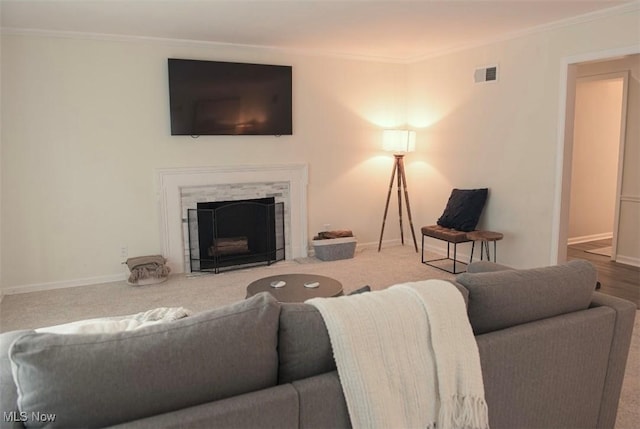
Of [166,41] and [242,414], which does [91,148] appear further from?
[242,414]

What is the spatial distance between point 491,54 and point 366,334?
4.45m

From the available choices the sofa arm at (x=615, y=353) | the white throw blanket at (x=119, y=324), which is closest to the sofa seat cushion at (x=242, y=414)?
the white throw blanket at (x=119, y=324)

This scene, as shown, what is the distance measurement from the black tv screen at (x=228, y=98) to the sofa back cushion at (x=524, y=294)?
383 centimetres

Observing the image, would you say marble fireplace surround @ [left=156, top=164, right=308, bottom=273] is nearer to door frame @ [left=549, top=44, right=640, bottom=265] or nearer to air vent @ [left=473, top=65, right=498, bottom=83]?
air vent @ [left=473, top=65, right=498, bottom=83]

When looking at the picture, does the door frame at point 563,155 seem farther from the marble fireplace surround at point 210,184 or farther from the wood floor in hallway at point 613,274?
the marble fireplace surround at point 210,184

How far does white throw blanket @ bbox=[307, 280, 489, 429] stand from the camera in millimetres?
1466

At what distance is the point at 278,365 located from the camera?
1.50 metres

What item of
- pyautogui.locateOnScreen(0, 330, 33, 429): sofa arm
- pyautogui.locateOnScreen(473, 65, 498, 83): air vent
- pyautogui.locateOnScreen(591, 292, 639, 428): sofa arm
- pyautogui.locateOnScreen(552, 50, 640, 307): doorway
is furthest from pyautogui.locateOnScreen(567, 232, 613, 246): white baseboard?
pyautogui.locateOnScreen(0, 330, 33, 429): sofa arm

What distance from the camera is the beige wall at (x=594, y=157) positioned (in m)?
6.20

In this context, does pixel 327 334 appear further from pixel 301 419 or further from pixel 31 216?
pixel 31 216

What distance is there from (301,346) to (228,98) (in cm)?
413

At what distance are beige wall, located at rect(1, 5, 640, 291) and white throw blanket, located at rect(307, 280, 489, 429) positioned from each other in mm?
3480

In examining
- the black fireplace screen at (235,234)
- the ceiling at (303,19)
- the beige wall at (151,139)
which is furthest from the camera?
the black fireplace screen at (235,234)

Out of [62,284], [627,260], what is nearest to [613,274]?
[627,260]
